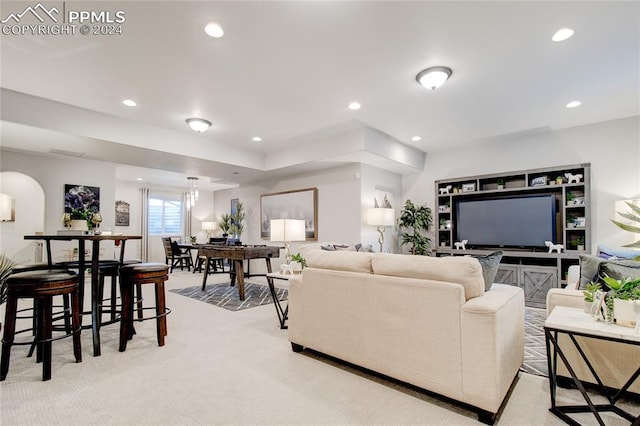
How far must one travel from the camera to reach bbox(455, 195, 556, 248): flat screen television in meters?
4.77

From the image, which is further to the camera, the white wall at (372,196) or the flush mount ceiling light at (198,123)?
the white wall at (372,196)

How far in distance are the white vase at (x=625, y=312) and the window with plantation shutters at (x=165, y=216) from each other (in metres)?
10.3

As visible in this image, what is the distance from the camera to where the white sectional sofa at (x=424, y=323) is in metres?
1.72

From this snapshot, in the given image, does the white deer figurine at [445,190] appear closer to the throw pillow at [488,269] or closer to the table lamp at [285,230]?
the table lamp at [285,230]

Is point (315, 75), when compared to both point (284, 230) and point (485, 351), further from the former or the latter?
point (485, 351)

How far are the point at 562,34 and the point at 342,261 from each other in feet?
8.47

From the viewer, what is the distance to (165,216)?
9.84 m

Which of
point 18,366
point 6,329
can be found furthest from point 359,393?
point 18,366

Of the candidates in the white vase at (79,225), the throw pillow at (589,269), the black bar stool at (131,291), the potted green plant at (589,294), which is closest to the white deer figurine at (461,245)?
the throw pillow at (589,269)

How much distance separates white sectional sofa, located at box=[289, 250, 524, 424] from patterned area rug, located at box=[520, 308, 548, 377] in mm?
295

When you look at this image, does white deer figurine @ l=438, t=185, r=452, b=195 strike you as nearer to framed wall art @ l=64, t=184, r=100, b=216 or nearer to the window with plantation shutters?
framed wall art @ l=64, t=184, r=100, b=216

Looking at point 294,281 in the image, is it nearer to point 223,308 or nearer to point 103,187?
point 223,308

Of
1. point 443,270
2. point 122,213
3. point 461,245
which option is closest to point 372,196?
point 461,245

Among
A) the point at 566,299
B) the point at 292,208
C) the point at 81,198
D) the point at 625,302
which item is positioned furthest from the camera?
the point at 292,208
